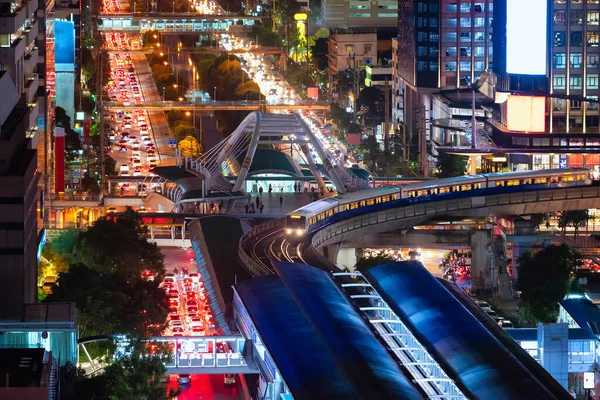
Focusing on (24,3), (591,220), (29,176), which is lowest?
(591,220)

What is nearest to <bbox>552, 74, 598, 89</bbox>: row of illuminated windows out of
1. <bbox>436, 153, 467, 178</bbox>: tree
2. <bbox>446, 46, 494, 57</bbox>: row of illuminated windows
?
<bbox>436, 153, 467, 178</bbox>: tree

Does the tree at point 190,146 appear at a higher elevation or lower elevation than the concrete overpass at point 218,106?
lower

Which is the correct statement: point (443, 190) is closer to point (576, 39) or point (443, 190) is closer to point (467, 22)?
point (576, 39)

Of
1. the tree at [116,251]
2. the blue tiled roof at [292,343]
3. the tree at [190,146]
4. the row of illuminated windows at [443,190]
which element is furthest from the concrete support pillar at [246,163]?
the blue tiled roof at [292,343]

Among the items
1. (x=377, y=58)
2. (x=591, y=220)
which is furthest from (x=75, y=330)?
(x=377, y=58)

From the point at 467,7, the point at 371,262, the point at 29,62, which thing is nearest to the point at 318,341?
the point at 29,62

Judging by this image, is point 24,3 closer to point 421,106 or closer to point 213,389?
point 213,389

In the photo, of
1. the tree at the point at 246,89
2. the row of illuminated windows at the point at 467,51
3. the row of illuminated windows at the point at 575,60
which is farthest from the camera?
the tree at the point at 246,89

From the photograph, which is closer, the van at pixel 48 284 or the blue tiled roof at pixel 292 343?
the blue tiled roof at pixel 292 343

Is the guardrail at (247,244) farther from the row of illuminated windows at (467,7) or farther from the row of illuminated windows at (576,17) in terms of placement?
the row of illuminated windows at (467,7)
